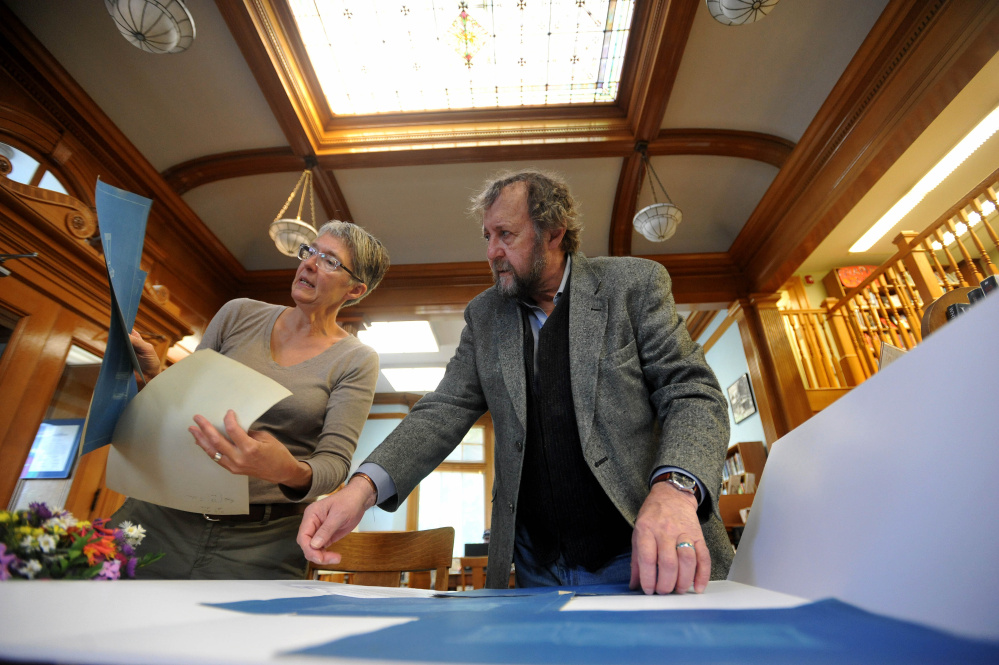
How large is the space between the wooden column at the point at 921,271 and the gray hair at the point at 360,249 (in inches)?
184

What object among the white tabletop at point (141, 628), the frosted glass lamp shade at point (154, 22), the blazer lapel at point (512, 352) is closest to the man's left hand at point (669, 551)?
the white tabletop at point (141, 628)

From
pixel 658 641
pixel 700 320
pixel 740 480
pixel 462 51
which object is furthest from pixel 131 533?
pixel 700 320

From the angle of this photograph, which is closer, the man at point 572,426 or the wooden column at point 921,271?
the man at point 572,426

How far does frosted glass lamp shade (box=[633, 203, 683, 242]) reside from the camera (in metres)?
3.74

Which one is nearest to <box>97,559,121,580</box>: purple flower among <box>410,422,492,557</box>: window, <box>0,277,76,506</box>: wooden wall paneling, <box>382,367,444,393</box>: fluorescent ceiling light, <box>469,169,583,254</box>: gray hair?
<box>469,169,583,254</box>: gray hair

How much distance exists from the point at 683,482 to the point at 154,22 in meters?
3.03

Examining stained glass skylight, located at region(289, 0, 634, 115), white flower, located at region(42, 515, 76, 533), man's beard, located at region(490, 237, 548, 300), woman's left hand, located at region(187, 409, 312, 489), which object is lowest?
white flower, located at region(42, 515, 76, 533)

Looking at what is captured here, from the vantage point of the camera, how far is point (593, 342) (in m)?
0.99

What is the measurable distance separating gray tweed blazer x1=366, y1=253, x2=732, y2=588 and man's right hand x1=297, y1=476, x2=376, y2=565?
74 millimetres

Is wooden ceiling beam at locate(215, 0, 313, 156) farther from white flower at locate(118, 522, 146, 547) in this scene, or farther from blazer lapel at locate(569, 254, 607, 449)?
white flower at locate(118, 522, 146, 547)

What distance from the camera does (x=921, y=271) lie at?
4211 millimetres

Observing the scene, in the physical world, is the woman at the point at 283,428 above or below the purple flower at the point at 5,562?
above

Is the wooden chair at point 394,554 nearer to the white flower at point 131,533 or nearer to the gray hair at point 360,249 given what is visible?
the gray hair at point 360,249

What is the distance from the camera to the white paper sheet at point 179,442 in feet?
2.34
